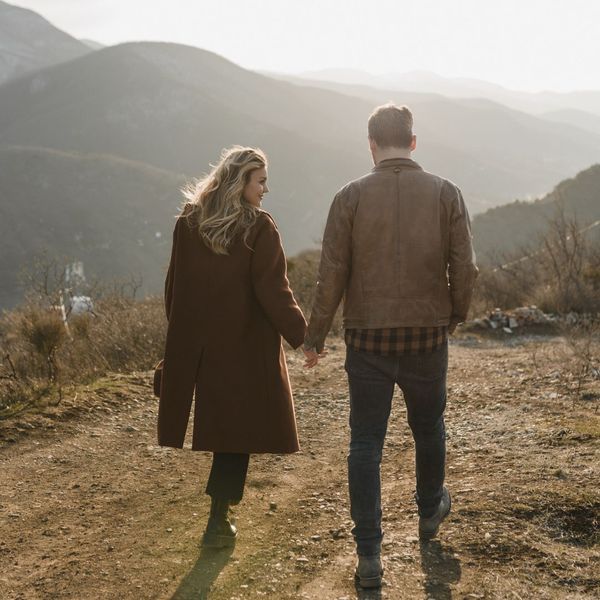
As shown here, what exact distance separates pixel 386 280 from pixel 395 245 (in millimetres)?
133

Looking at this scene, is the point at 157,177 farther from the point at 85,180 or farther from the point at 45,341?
the point at 45,341

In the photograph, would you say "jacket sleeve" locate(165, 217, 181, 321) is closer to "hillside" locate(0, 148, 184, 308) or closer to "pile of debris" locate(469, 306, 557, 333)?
"pile of debris" locate(469, 306, 557, 333)

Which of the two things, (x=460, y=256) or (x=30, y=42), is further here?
(x=30, y=42)

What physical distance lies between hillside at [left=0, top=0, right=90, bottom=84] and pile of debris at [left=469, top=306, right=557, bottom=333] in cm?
16839

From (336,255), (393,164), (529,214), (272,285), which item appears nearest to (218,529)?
(272,285)

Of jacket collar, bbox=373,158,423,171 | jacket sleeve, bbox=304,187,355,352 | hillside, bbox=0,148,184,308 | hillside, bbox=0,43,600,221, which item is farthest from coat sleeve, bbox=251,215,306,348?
hillside, bbox=0,43,600,221

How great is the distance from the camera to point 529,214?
30.4m

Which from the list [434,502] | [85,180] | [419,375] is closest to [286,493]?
[434,502]

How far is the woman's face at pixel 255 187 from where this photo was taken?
288 cm

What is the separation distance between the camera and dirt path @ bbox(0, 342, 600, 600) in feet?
9.05

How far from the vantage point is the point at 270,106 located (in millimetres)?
137375

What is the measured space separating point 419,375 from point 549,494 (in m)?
1.21

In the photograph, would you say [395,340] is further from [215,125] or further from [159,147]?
[215,125]

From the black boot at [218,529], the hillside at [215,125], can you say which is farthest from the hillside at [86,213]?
the black boot at [218,529]
